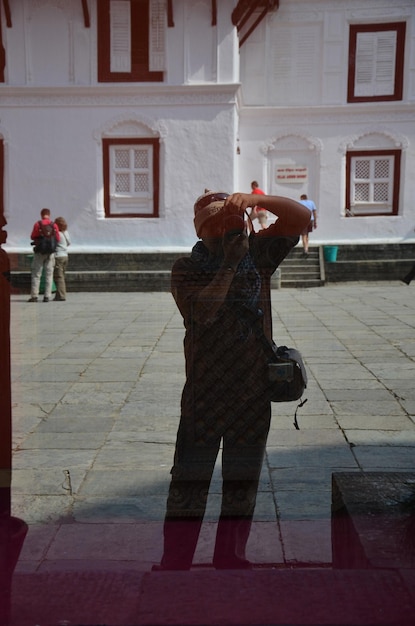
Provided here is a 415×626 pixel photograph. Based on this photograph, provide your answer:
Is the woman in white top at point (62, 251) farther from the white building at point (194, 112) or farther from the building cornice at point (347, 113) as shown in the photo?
the building cornice at point (347, 113)

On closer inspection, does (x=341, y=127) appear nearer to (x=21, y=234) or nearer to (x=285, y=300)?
(x=285, y=300)

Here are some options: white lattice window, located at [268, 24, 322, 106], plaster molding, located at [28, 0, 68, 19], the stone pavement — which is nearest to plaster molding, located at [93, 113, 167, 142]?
white lattice window, located at [268, 24, 322, 106]

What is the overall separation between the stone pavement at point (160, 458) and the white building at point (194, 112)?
63cm

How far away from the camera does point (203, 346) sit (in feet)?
6.49

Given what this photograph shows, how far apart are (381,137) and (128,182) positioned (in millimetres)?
2141

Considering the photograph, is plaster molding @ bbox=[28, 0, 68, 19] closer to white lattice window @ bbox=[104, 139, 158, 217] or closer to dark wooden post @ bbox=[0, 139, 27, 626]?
white lattice window @ bbox=[104, 139, 158, 217]

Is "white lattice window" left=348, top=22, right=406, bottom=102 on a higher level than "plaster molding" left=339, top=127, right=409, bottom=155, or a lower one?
higher

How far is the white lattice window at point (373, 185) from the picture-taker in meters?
3.54

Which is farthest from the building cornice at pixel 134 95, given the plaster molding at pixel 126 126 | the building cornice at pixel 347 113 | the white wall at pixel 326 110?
the building cornice at pixel 347 113

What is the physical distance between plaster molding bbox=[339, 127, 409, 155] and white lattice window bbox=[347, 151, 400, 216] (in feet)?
0.39

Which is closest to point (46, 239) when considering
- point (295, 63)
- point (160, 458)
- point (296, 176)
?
point (296, 176)

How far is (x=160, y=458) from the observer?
343 cm

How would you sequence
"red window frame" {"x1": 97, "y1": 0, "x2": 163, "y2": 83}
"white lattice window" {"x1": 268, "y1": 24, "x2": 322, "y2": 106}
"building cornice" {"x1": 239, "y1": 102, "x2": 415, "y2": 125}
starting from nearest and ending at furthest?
"red window frame" {"x1": 97, "y1": 0, "x2": 163, "y2": 83}
"building cornice" {"x1": 239, "y1": 102, "x2": 415, "y2": 125}
"white lattice window" {"x1": 268, "y1": 24, "x2": 322, "y2": 106}

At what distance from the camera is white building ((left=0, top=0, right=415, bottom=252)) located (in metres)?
3.46
